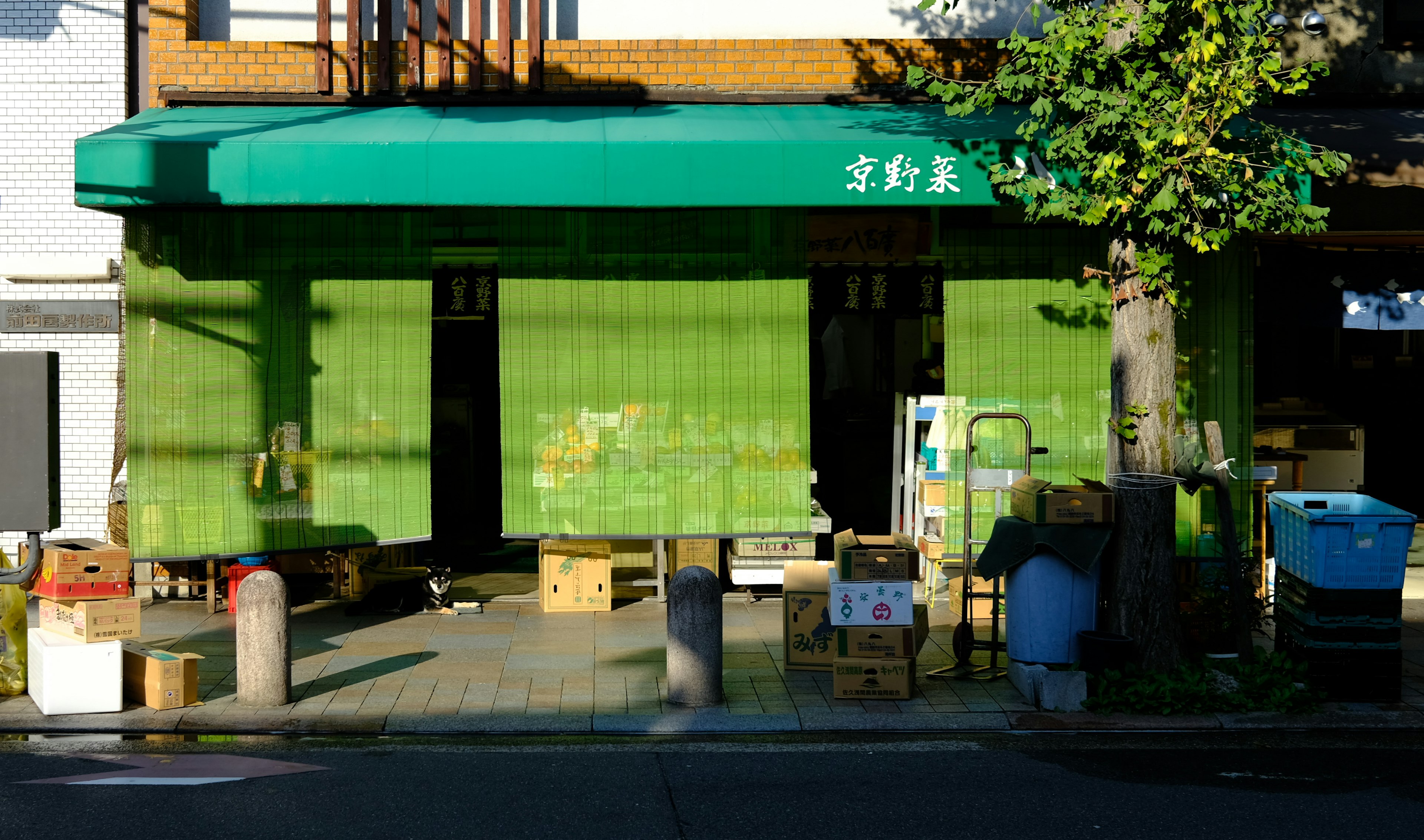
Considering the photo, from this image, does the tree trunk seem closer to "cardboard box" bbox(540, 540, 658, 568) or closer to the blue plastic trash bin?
the blue plastic trash bin

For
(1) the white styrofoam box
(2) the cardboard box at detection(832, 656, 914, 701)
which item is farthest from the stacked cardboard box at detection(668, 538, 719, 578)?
(1) the white styrofoam box

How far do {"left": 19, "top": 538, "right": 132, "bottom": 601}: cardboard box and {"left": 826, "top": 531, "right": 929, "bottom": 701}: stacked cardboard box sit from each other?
468cm

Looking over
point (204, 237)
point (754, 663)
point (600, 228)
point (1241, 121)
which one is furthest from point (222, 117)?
point (1241, 121)

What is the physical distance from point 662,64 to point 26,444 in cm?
615

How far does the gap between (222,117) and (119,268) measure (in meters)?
1.84

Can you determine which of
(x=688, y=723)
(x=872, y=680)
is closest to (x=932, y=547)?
(x=872, y=680)

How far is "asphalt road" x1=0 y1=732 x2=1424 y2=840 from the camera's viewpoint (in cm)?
609

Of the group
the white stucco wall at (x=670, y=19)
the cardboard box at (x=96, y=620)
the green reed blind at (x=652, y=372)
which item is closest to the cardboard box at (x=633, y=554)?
the green reed blind at (x=652, y=372)

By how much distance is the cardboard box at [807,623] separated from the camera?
9180mm

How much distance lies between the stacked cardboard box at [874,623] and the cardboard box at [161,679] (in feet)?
13.7

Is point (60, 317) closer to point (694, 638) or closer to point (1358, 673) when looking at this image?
point (694, 638)

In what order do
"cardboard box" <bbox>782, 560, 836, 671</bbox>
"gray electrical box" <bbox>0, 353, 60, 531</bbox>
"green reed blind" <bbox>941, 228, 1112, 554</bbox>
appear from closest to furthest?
1. "gray electrical box" <bbox>0, 353, 60, 531</bbox>
2. "cardboard box" <bbox>782, 560, 836, 671</bbox>
3. "green reed blind" <bbox>941, 228, 1112, 554</bbox>

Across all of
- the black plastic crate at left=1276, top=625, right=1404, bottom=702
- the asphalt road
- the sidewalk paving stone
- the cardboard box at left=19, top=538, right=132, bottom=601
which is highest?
the cardboard box at left=19, top=538, right=132, bottom=601

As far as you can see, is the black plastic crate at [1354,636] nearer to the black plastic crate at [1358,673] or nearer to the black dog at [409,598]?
the black plastic crate at [1358,673]
